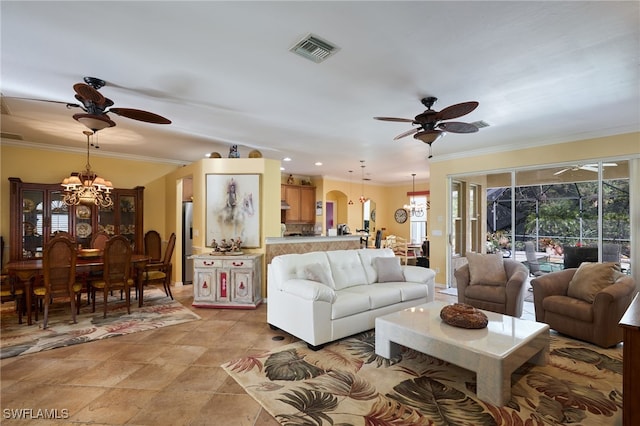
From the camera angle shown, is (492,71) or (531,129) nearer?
(492,71)

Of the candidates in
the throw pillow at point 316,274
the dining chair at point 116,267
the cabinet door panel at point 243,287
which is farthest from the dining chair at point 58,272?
the throw pillow at point 316,274

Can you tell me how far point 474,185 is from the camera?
6508 mm

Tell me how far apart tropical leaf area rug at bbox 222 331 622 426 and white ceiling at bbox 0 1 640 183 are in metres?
2.75

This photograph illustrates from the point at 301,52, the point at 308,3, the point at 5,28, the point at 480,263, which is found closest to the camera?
the point at 308,3

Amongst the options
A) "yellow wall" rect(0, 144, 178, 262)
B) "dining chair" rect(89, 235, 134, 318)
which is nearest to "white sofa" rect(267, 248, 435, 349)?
"dining chair" rect(89, 235, 134, 318)

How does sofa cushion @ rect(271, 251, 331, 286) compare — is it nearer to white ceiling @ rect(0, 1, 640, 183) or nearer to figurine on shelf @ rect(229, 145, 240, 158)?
white ceiling @ rect(0, 1, 640, 183)

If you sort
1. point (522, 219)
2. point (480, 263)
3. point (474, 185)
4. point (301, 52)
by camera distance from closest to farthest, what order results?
1. point (301, 52)
2. point (480, 263)
3. point (522, 219)
4. point (474, 185)

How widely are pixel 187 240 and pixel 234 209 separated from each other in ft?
6.30

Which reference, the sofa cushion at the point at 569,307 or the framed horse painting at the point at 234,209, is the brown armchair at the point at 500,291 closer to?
the sofa cushion at the point at 569,307

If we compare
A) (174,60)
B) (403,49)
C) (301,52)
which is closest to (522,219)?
(403,49)

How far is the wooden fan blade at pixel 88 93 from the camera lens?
253 cm

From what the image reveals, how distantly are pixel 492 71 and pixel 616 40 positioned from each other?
0.84 m

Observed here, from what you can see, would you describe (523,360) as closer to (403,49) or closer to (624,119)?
(403,49)

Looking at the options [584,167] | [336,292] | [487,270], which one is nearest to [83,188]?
[336,292]
